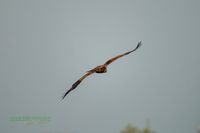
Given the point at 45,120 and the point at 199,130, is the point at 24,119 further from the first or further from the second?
the point at 199,130

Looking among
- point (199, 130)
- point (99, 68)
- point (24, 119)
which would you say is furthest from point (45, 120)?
point (199, 130)

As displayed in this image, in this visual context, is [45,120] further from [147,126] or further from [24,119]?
[147,126]

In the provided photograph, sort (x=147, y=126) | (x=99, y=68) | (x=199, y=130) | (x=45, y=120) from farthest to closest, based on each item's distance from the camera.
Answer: (x=45, y=120)
(x=99, y=68)
(x=147, y=126)
(x=199, y=130)

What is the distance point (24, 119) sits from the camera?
3259 cm

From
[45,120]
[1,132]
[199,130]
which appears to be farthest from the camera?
[1,132]

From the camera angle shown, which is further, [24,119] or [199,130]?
[24,119]

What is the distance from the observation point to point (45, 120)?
1256 inches

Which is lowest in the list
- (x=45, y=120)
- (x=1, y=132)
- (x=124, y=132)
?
(x=1, y=132)

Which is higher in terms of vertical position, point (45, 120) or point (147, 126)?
point (147, 126)

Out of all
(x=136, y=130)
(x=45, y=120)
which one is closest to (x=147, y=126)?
(x=136, y=130)

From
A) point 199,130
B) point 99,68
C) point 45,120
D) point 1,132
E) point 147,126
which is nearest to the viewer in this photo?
point 199,130

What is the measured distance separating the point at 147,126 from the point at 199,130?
64.6 inches

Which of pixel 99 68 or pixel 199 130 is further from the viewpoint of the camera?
pixel 99 68

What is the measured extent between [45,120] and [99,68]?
34.1 ft
